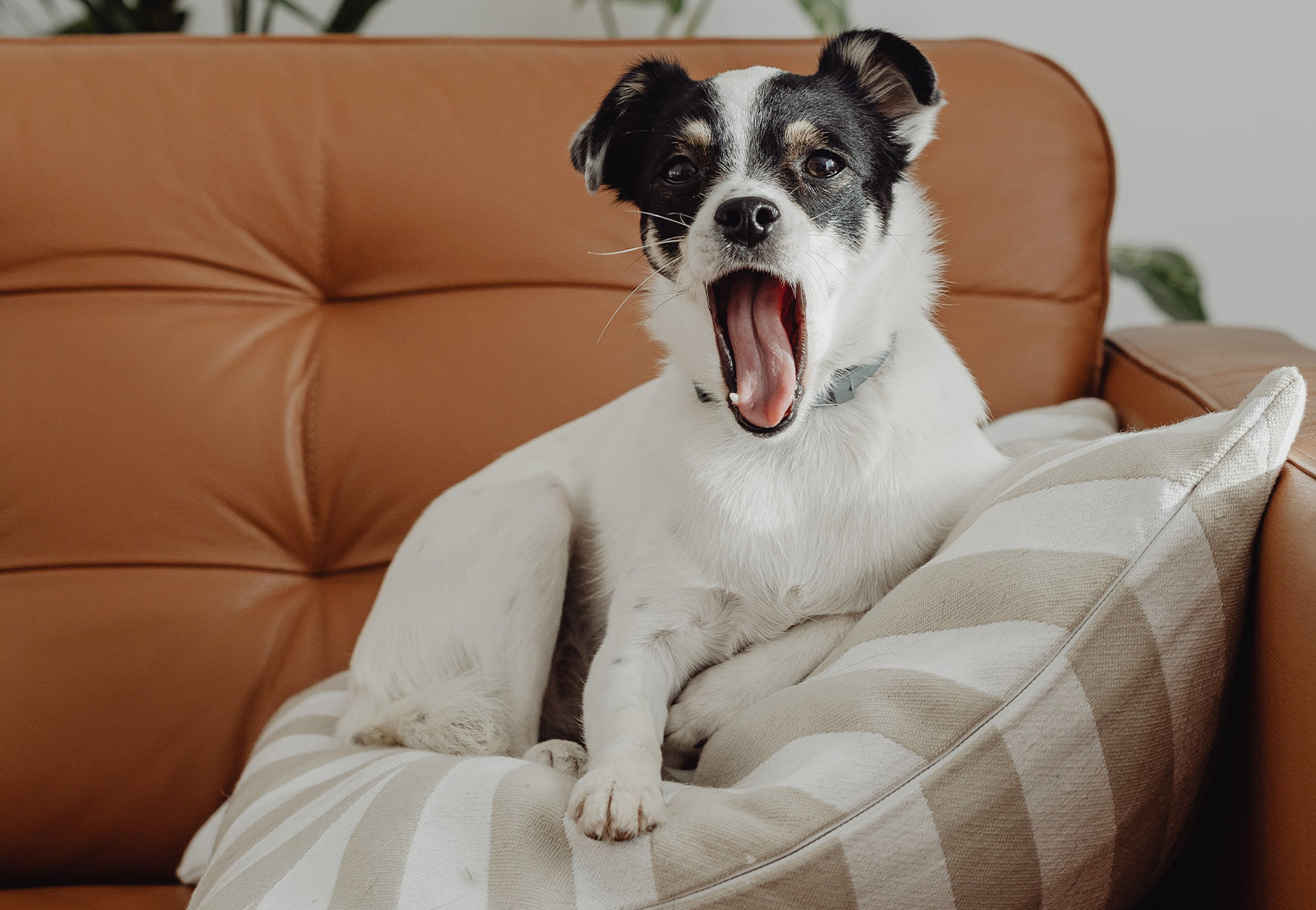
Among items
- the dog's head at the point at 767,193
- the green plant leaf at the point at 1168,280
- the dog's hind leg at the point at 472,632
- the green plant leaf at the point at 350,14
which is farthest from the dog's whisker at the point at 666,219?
the green plant leaf at the point at 350,14

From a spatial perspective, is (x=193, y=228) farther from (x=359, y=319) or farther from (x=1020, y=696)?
(x=1020, y=696)

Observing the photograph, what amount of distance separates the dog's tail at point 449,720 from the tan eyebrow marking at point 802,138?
71 cm

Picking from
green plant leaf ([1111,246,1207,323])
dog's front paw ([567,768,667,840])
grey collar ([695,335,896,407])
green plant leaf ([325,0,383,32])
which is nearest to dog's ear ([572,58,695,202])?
grey collar ([695,335,896,407])

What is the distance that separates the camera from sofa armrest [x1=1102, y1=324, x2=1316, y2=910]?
62cm

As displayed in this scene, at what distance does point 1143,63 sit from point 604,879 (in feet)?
7.70

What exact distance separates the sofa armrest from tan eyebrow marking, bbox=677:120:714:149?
667 millimetres

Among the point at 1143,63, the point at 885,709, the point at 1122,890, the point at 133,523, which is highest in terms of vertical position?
the point at 1143,63

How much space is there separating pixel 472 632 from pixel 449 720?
115mm

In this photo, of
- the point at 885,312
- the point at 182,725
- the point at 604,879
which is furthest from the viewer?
the point at 182,725

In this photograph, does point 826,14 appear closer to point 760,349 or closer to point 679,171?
point 679,171

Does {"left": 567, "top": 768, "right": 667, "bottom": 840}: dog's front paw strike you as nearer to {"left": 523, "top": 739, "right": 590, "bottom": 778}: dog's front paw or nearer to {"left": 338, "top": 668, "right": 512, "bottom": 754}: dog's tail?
{"left": 523, "top": 739, "right": 590, "bottom": 778}: dog's front paw

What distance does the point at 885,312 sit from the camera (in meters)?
1.08

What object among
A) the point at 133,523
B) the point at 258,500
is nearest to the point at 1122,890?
the point at 258,500

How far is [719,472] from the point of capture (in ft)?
3.36
